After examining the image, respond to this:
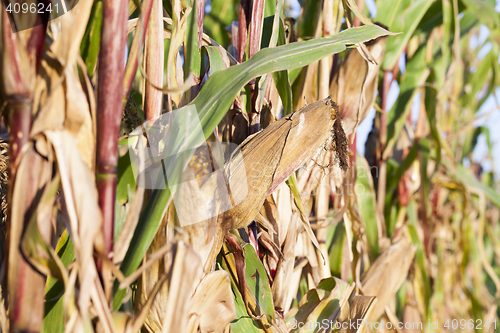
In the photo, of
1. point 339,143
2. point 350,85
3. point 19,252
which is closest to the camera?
point 19,252

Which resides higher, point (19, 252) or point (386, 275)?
point (19, 252)

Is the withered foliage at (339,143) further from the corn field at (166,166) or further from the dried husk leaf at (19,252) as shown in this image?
the dried husk leaf at (19,252)

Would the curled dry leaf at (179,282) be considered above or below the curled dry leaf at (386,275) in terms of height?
above

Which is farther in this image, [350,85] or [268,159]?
[350,85]

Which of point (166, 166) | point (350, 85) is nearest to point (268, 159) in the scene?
point (166, 166)

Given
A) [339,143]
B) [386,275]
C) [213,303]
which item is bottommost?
[386,275]

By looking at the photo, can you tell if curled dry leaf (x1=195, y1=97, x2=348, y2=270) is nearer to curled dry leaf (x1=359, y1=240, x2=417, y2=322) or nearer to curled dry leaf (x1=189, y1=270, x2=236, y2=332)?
curled dry leaf (x1=189, y1=270, x2=236, y2=332)

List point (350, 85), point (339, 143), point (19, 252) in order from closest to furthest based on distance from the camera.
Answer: point (19, 252) → point (339, 143) → point (350, 85)

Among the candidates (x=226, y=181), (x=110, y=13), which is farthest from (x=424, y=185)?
(x=110, y=13)

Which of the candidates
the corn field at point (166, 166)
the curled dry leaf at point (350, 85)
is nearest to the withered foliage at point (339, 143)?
the corn field at point (166, 166)

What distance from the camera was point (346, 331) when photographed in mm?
401

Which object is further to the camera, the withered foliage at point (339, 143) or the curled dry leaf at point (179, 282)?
the withered foliage at point (339, 143)

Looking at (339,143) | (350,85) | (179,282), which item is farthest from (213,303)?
(350,85)

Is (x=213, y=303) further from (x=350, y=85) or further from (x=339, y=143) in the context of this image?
(x=350, y=85)
